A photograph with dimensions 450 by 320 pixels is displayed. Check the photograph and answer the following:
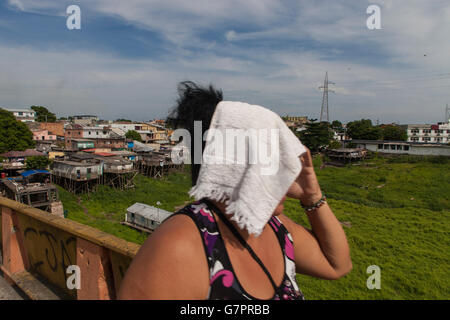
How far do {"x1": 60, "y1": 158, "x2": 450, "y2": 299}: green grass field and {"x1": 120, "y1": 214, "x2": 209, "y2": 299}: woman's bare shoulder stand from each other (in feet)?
30.7

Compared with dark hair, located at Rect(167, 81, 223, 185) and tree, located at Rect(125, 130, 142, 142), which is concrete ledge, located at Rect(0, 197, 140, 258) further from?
tree, located at Rect(125, 130, 142, 142)

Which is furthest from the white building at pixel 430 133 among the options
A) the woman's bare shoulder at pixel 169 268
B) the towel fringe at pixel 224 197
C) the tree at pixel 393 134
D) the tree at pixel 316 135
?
the woman's bare shoulder at pixel 169 268

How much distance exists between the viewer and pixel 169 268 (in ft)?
2.50

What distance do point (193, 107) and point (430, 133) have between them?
59.2 m

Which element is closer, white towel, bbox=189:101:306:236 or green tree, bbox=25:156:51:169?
white towel, bbox=189:101:306:236

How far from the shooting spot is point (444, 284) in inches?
393

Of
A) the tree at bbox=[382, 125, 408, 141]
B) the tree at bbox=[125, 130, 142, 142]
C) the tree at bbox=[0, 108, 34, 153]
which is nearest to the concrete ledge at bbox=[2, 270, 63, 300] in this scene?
the tree at bbox=[0, 108, 34, 153]

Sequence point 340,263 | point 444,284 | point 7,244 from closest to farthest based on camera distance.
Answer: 1. point 340,263
2. point 7,244
3. point 444,284

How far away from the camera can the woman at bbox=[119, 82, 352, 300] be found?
2.55 ft

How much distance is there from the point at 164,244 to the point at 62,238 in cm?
193

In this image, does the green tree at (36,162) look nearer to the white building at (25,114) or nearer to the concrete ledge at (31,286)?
the concrete ledge at (31,286)
